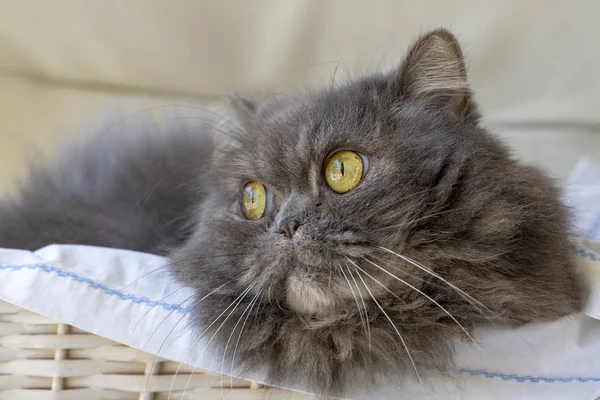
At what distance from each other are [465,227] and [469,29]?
48.8 inches

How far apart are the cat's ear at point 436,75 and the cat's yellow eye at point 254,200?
0.35m

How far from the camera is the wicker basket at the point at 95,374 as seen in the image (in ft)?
3.17

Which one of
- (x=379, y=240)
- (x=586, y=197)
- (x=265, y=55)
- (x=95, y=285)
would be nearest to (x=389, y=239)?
(x=379, y=240)

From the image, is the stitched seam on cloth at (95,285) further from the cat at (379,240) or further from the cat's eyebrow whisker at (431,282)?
the cat's eyebrow whisker at (431,282)

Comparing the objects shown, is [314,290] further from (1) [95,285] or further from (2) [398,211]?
(1) [95,285]

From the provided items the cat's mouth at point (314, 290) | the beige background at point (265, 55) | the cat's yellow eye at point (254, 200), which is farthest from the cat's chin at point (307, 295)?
the beige background at point (265, 55)

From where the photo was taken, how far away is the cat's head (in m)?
0.93

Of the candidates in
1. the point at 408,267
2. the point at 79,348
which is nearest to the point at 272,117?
the point at 408,267

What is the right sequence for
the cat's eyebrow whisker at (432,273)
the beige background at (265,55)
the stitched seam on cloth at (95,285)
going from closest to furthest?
the cat's eyebrow whisker at (432,273) → the stitched seam on cloth at (95,285) → the beige background at (265,55)

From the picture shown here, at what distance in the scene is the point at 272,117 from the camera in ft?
4.14

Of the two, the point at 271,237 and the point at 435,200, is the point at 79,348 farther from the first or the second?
the point at 435,200

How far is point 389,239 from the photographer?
929 mm

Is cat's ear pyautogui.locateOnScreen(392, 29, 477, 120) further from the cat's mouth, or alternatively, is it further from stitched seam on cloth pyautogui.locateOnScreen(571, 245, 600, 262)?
the cat's mouth

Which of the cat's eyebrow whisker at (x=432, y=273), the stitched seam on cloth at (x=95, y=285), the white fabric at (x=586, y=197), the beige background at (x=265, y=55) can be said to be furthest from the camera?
the beige background at (x=265, y=55)
